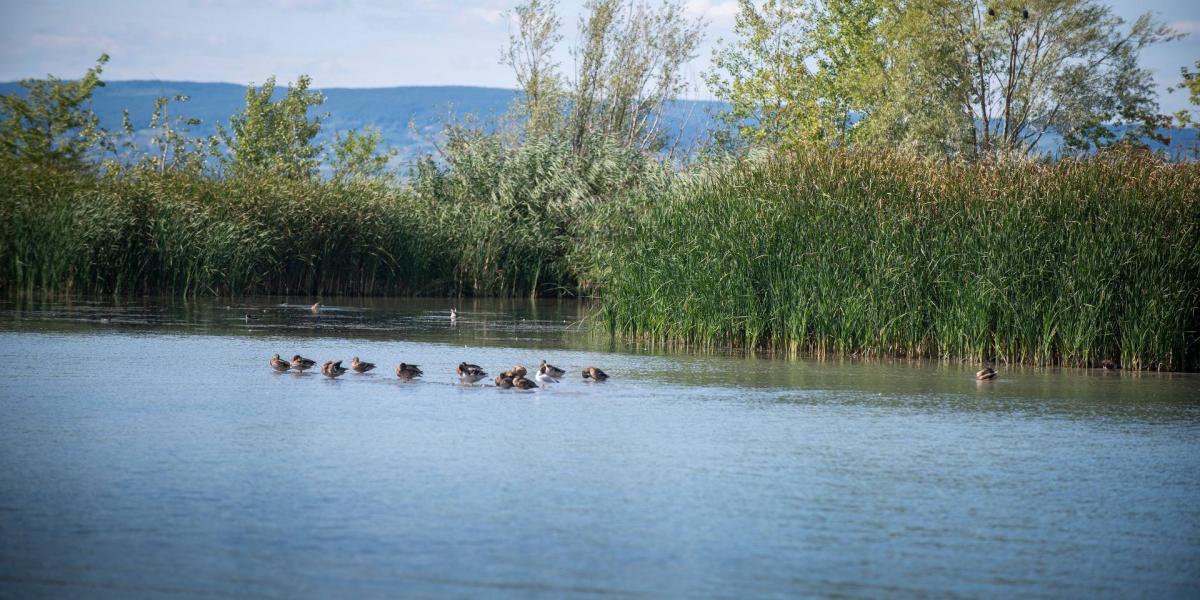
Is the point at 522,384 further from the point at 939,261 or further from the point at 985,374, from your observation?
the point at 939,261

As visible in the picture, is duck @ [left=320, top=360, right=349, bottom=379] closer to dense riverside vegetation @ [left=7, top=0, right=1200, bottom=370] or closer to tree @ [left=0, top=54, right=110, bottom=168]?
dense riverside vegetation @ [left=7, top=0, right=1200, bottom=370]

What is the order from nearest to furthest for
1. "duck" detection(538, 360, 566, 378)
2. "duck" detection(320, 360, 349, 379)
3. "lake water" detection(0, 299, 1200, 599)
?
"lake water" detection(0, 299, 1200, 599) < "duck" detection(538, 360, 566, 378) < "duck" detection(320, 360, 349, 379)

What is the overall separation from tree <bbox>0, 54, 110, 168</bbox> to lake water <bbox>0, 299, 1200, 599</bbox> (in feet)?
99.7

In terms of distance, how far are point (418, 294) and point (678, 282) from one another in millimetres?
14211

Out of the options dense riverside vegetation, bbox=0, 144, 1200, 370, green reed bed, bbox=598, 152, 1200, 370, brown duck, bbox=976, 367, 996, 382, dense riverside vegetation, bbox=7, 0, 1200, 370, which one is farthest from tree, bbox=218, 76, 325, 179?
brown duck, bbox=976, 367, 996, 382

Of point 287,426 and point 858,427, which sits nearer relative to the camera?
point 287,426

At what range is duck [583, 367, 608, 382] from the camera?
42.7 feet

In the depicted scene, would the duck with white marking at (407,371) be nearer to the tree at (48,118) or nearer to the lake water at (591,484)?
the lake water at (591,484)

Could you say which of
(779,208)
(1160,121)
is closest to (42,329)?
(779,208)

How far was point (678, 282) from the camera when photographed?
17734mm

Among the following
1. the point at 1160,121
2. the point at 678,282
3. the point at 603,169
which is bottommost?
the point at 678,282

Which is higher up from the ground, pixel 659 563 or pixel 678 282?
pixel 678 282

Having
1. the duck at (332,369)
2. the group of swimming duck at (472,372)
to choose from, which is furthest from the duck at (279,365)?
the duck at (332,369)

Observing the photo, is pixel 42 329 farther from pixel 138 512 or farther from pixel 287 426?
pixel 138 512
